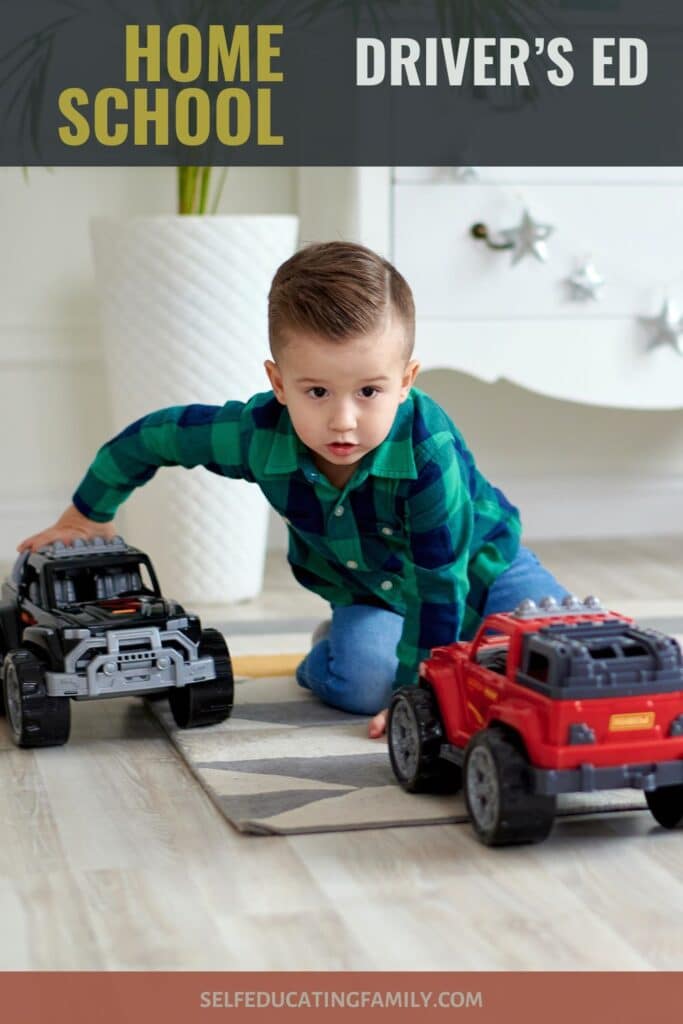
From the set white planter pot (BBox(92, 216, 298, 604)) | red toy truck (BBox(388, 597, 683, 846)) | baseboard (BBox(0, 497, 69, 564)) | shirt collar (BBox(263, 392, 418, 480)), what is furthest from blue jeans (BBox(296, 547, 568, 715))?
baseboard (BBox(0, 497, 69, 564))

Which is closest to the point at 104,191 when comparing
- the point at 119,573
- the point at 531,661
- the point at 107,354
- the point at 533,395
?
the point at 107,354

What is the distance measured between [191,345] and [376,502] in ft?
2.50

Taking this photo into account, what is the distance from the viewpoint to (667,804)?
4.06 feet

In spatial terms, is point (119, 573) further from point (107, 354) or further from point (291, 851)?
point (107, 354)

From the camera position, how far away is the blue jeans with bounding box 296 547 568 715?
1.60 meters

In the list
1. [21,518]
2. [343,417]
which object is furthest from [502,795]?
[21,518]

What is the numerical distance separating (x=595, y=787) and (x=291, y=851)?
248mm

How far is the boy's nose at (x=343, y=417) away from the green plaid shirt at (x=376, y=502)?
0.39 ft

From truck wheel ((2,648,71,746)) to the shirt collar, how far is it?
0.30 metres

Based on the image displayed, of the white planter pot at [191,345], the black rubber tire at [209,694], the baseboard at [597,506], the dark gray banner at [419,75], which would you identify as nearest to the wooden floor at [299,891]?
the black rubber tire at [209,694]

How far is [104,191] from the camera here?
253 cm
